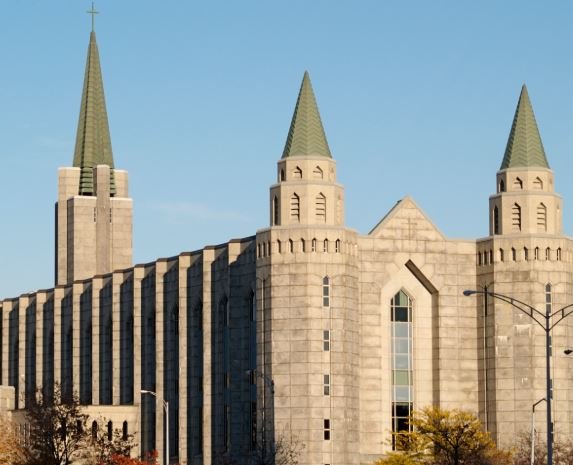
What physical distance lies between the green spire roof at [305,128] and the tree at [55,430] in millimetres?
23656

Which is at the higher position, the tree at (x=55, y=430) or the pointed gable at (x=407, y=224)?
the pointed gable at (x=407, y=224)

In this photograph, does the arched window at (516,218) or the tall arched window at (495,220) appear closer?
the arched window at (516,218)

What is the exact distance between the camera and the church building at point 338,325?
123500 mm

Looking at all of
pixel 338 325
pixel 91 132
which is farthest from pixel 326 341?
pixel 91 132

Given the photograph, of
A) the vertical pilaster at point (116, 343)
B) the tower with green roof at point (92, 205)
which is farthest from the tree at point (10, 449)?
the tower with green roof at point (92, 205)

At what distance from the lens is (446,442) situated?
11681cm

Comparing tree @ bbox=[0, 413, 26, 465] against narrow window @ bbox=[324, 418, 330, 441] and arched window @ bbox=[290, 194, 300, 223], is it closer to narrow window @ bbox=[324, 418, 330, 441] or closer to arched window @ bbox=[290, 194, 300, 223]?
narrow window @ bbox=[324, 418, 330, 441]

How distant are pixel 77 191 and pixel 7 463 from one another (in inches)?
2031

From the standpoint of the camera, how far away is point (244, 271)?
429 ft

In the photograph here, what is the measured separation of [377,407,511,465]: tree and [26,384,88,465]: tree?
71.7ft

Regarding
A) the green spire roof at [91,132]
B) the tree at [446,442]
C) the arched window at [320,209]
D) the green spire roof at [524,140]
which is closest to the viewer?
the tree at [446,442]

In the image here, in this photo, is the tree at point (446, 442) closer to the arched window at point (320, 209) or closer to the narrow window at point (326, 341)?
the narrow window at point (326, 341)

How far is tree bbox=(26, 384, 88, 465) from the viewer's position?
12800cm

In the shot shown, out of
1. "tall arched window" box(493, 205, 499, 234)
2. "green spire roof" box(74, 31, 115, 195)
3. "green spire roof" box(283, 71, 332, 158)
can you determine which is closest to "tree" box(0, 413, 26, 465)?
"green spire roof" box(283, 71, 332, 158)
